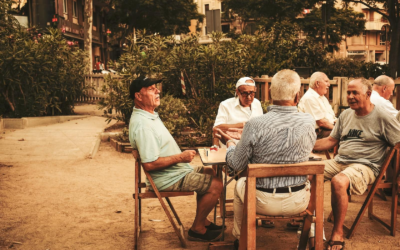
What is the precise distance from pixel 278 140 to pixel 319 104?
3.19 metres

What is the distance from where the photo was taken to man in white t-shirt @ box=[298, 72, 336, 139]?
634cm

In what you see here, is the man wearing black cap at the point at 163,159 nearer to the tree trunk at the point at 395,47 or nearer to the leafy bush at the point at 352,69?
the leafy bush at the point at 352,69

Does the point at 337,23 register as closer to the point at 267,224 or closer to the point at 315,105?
the point at 315,105

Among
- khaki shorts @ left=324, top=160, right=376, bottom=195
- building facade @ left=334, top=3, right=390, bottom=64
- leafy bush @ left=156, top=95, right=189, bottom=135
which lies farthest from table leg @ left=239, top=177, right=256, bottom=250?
building facade @ left=334, top=3, right=390, bottom=64

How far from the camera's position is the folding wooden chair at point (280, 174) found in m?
3.32

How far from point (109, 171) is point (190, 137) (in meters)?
2.12

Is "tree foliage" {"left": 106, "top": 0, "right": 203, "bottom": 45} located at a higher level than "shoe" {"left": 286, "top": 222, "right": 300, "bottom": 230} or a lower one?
higher

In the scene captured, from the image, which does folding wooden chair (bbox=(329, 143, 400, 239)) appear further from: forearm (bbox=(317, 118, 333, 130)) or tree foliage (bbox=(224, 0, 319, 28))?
tree foliage (bbox=(224, 0, 319, 28))

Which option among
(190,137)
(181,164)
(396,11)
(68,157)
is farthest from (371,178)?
(396,11)

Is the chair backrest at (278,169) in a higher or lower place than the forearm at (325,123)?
lower

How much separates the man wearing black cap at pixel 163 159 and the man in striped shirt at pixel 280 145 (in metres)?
0.73

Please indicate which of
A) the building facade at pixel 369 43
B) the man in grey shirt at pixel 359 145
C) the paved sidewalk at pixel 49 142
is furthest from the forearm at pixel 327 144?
the building facade at pixel 369 43

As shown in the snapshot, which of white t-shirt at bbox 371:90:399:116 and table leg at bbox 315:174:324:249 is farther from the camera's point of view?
white t-shirt at bbox 371:90:399:116

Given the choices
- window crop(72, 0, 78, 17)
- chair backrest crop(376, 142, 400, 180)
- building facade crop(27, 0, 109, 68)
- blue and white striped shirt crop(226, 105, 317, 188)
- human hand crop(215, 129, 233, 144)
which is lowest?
chair backrest crop(376, 142, 400, 180)
